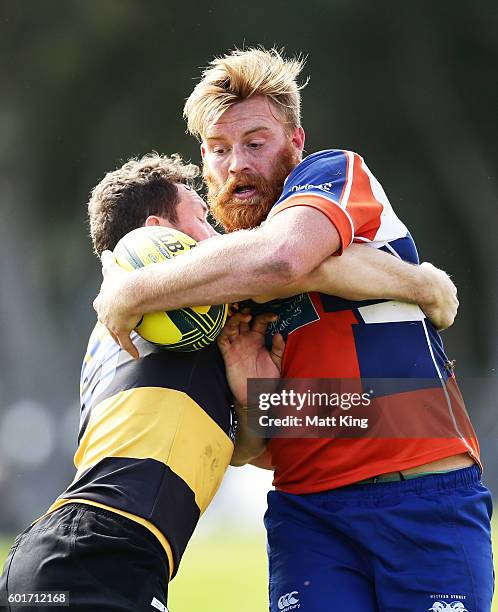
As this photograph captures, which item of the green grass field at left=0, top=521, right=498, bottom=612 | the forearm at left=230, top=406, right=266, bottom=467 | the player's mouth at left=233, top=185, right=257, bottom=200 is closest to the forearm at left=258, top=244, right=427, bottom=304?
the forearm at left=230, top=406, right=266, bottom=467

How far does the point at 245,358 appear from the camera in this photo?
374 cm

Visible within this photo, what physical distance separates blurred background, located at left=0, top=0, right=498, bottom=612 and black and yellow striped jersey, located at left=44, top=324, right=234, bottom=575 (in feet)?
49.7

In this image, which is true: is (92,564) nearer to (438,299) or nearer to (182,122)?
(438,299)

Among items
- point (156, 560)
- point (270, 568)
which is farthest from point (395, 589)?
point (156, 560)

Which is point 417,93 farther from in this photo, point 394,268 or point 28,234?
point 394,268

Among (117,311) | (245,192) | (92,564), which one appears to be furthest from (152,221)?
(92,564)

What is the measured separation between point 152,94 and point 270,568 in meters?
17.4

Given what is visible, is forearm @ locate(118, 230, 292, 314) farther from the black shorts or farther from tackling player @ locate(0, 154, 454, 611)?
the black shorts

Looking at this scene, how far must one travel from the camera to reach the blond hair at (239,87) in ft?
14.2

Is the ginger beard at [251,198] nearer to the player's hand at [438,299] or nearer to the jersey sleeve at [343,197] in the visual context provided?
the jersey sleeve at [343,197]

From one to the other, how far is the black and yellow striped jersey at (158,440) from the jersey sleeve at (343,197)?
2.15 ft

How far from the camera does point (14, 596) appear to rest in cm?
313

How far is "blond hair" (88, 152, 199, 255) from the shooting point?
4.04 meters

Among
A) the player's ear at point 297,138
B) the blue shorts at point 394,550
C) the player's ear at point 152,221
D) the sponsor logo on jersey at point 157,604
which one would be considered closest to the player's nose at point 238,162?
the player's ear at point 297,138
